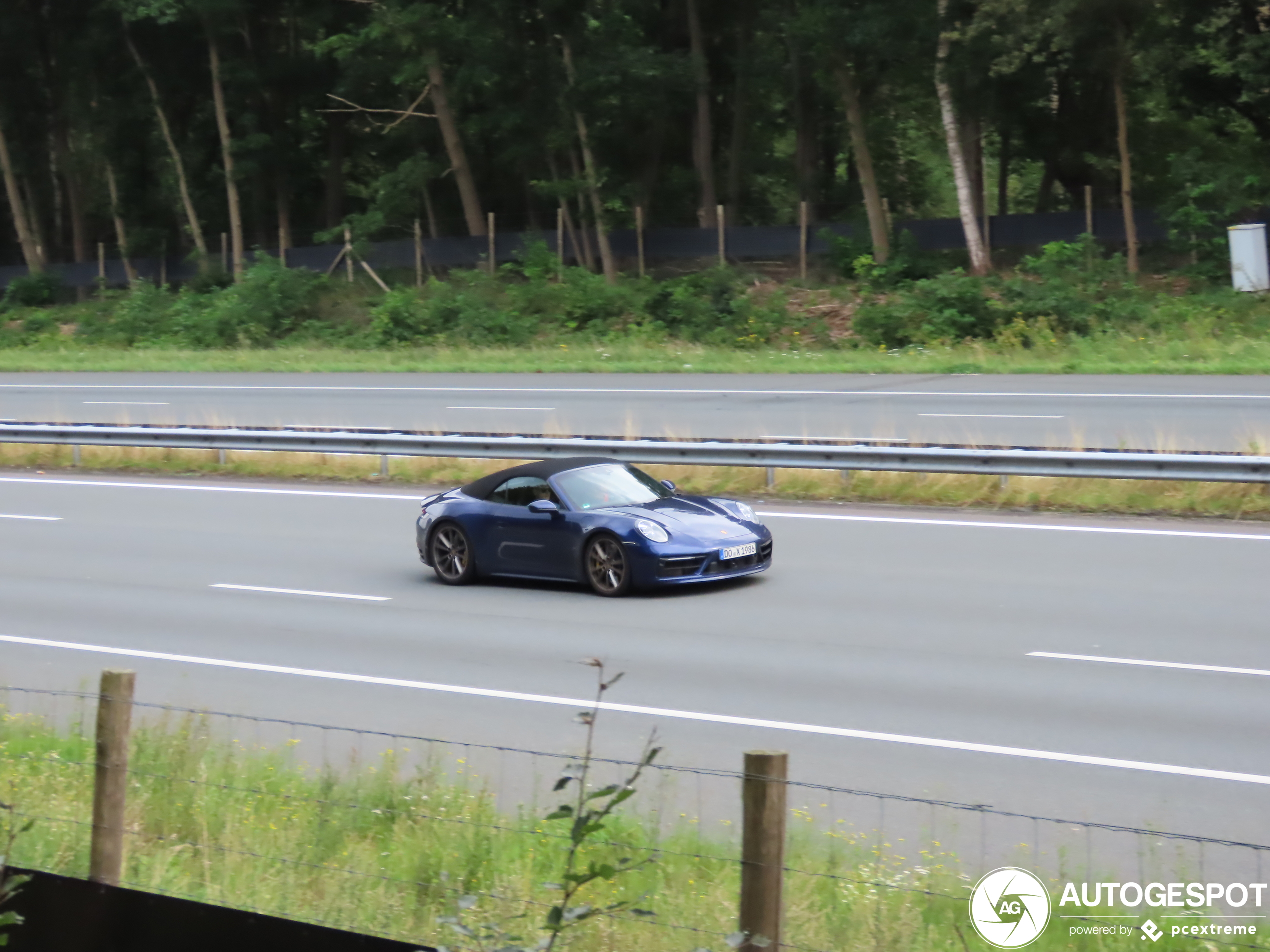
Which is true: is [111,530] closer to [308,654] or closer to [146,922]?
[308,654]

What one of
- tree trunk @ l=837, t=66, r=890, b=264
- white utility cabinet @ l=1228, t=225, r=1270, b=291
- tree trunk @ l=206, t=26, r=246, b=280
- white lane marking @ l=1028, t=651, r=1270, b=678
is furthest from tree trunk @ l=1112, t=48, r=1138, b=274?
tree trunk @ l=206, t=26, r=246, b=280

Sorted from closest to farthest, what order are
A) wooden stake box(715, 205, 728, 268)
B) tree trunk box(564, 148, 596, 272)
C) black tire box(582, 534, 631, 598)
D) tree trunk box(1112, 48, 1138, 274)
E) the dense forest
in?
black tire box(582, 534, 631, 598)
tree trunk box(1112, 48, 1138, 274)
the dense forest
wooden stake box(715, 205, 728, 268)
tree trunk box(564, 148, 596, 272)

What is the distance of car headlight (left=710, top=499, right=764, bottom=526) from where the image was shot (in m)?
13.4

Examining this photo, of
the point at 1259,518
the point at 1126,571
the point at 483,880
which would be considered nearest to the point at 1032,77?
the point at 1259,518

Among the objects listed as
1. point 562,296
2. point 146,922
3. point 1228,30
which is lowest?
point 146,922

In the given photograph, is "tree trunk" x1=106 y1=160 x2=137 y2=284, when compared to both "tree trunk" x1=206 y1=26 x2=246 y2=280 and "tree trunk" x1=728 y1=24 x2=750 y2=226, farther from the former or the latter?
"tree trunk" x1=728 y1=24 x2=750 y2=226

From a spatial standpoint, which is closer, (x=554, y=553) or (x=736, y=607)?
(x=736, y=607)

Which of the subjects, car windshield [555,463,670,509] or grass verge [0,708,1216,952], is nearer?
grass verge [0,708,1216,952]

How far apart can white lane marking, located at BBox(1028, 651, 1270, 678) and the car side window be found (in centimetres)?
481

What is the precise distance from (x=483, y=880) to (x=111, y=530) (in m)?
13.3

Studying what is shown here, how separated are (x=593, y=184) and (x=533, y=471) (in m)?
34.1

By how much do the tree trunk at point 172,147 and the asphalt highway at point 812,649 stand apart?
43.3 metres

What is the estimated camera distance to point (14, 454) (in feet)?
83.9

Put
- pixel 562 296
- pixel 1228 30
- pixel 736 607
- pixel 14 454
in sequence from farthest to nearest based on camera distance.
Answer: pixel 562 296 < pixel 1228 30 < pixel 14 454 < pixel 736 607
